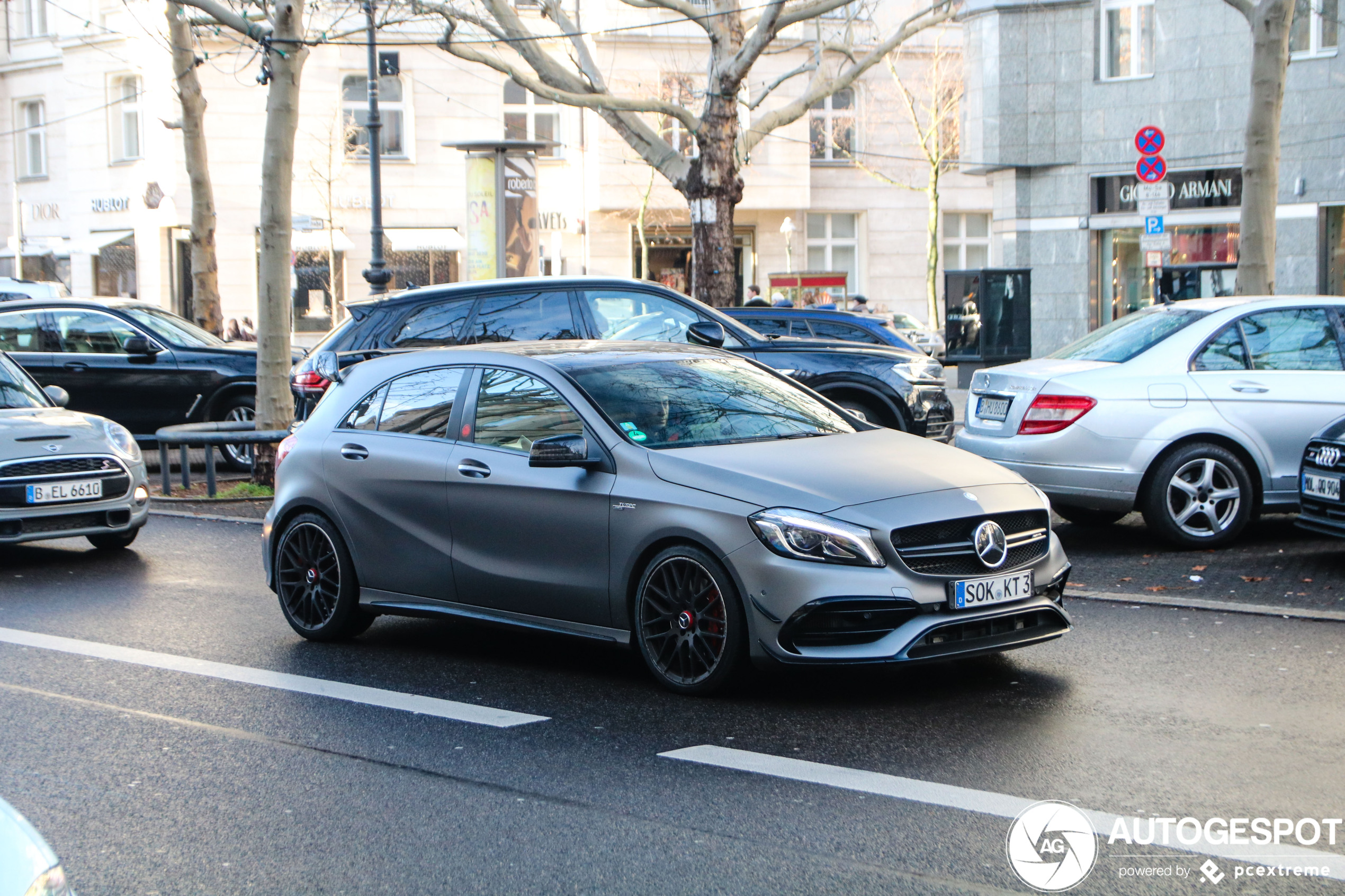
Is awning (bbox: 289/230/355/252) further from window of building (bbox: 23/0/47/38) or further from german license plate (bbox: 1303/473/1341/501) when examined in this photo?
german license plate (bbox: 1303/473/1341/501)

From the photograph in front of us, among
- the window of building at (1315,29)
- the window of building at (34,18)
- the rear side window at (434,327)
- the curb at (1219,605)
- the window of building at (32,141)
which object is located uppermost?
the window of building at (34,18)

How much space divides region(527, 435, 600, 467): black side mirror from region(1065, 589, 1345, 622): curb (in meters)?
3.49

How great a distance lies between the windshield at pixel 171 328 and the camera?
17172 millimetres

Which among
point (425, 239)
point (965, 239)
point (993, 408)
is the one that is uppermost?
point (965, 239)

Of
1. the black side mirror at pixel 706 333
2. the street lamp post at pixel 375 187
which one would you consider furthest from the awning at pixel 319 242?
the black side mirror at pixel 706 333

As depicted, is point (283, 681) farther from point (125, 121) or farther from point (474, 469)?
point (125, 121)

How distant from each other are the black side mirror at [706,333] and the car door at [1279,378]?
3.69 meters

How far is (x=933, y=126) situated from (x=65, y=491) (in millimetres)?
36027

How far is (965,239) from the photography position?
48.1 meters

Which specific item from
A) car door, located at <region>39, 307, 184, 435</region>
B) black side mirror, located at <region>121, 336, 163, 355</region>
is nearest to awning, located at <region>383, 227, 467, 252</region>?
car door, located at <region>39, 307, 184, 435</region>

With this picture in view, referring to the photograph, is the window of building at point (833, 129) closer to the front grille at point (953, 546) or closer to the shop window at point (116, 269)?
the shop window at point (116, 269)

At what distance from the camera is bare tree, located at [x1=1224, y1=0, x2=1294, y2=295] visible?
15336 mm

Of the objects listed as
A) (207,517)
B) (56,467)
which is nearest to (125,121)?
(207,517)

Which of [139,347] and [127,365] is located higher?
[139,347]
